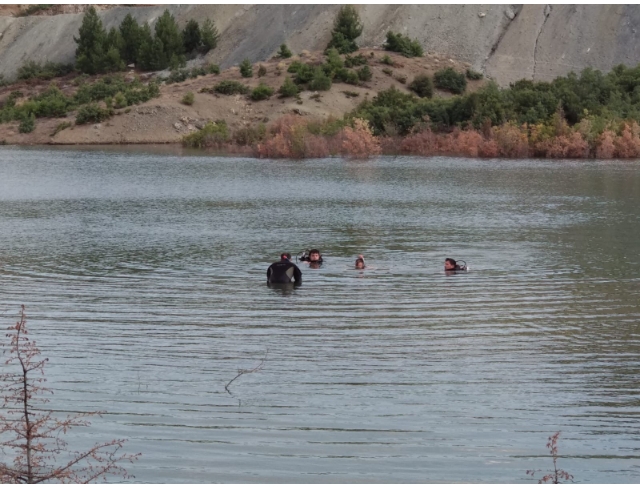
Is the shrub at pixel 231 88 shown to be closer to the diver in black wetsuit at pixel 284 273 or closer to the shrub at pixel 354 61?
the shrub at pixel 354 61

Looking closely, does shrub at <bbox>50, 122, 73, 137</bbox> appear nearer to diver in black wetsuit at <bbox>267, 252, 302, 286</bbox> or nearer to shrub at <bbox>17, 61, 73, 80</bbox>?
shrub at <bbox>17, 61, 73, 80</bbox>

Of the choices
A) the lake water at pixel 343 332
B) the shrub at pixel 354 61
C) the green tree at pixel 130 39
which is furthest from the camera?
the green tree at pixel 130 39

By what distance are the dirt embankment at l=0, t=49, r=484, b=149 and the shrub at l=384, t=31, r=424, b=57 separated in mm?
7385

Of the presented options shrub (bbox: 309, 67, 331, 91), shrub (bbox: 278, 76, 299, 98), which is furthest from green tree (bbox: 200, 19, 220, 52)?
shrub (bbox: 309, 67, 331, 91)

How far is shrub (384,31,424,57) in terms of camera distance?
374ft

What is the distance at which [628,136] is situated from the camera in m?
70.5

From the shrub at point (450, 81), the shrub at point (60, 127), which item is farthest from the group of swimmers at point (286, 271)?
the shrub at point (450, 81)

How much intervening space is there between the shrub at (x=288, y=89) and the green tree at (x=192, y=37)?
33188 millimetres

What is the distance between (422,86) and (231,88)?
17.4 metres

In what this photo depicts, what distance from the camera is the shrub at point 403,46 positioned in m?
114

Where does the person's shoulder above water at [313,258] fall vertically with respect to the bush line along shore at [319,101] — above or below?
below

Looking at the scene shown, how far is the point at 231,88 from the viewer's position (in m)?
103

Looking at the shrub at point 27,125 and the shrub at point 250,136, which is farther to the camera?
the shrub at point 27,125

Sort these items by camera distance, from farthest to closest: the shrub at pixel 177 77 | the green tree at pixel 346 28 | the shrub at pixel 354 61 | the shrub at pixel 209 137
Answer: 1. the green tree at pixel 346 28
2. the shrub at pixel 177 77
3. the shrub at pixel 354 61
4. the shrub at pixel 209 137
